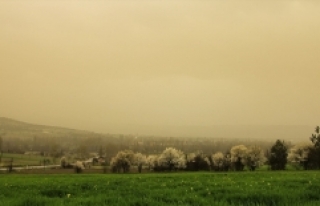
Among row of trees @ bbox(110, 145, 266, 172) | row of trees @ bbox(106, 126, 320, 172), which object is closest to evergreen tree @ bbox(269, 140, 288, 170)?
row of trees @ bbox(106, 126, 320, 172)

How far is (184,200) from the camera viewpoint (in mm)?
7840

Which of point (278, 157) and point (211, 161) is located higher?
point (278, 157)

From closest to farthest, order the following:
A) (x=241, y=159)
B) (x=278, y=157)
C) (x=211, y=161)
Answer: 1. (x=278, y=157)
2. (x=241, y=159)
3. (x=211, y=161)

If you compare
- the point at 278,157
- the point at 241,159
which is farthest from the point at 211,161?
the point at 278,157

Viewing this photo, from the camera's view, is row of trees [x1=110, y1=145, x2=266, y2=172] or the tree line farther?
row of trees [x1=110, y1=145, x2=266, y2=172]

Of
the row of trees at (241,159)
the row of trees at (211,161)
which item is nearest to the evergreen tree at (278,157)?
the row of trees at (241,159)

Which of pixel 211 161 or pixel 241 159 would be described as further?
pixel 211 161

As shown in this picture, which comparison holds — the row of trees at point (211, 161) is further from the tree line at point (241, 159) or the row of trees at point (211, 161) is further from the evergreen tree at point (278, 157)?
the evergreen tree at point (278, 157)

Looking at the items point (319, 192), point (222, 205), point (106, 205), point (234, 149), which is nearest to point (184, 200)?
point (222, 205)

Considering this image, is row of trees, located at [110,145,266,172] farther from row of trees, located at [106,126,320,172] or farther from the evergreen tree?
the evergreen tree

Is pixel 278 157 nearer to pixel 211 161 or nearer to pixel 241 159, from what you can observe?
pixel 241 159

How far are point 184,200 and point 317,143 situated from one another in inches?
2905

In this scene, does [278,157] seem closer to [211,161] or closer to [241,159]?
[241,159]

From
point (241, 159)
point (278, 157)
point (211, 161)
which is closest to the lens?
point (278, 157)
